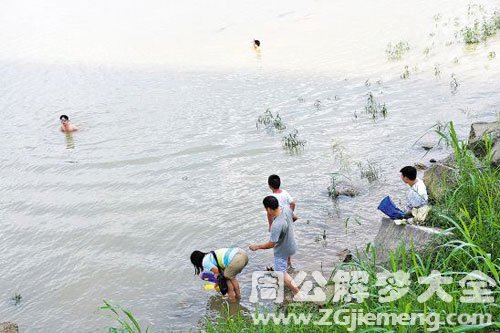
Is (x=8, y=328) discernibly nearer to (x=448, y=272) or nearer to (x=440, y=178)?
(x=448, y=272)

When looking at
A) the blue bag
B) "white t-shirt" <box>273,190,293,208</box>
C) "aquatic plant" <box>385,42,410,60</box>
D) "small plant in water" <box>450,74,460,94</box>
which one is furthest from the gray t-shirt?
"aquatic plant" <box>385,42,410,60</box>

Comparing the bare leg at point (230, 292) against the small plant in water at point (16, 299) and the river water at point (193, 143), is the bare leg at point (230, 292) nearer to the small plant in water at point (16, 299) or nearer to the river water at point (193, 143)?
the river water at point (193, 143)

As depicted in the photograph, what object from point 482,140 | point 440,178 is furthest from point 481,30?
point 440,178

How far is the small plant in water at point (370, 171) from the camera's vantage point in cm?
1084

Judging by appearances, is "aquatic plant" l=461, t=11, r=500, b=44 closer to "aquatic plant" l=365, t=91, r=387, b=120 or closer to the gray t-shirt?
"aquatic plant" l=365, t=91, r=387, b=120

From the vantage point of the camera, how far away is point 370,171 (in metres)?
10.9

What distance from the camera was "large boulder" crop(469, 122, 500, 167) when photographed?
7.41 metres

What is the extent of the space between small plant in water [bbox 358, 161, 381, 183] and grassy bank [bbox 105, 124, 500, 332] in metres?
3.75

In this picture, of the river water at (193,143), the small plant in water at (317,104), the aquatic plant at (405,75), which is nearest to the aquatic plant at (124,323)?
the river water at (193,143)

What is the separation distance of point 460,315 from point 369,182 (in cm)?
642

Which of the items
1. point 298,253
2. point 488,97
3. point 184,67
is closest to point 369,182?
point 298,253

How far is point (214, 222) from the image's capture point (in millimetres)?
10266

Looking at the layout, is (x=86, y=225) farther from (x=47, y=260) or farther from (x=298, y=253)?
(x=298, y=253)

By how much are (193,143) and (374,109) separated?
16.2 ft
